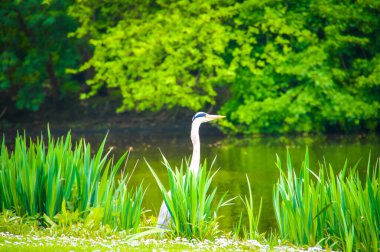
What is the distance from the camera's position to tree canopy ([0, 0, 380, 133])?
89.8 ft

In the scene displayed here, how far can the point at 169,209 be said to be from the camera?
9.23m

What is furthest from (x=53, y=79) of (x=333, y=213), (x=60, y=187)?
(x=333, y=213)

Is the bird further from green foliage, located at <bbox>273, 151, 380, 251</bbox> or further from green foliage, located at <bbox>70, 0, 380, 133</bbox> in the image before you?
green foliage, located at <bbox>70, 0, 380, 133</bbox>

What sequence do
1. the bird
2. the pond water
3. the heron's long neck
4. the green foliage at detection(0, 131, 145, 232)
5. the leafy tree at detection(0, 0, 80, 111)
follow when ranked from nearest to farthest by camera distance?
1. the green foliage at detection(0, 131, 145, 232)
2. the bird
3. the heron's long neck
4. the pond water
5. the leafy tree at detection(0, 0, 80, 111)

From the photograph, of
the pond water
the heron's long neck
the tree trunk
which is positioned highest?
the heron's long neck

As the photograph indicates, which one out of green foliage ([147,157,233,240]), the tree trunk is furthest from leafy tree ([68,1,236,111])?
green foliage ([147,157,233,240])

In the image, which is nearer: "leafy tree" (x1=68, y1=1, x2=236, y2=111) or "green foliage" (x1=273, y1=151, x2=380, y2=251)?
"green foliage" (x1=273, y1=151, x2=380, y2=251)

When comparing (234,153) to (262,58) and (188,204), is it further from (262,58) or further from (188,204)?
(188,204)

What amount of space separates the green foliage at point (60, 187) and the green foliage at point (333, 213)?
7.06 ft

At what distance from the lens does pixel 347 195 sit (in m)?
8.89

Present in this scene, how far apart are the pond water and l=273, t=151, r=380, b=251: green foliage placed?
3498 millimetres

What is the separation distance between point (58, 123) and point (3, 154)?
24122 millimetres

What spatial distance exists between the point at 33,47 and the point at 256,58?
426 inches

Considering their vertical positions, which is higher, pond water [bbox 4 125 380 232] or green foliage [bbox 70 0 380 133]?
green foliage [bbox 70 0 380 133]
